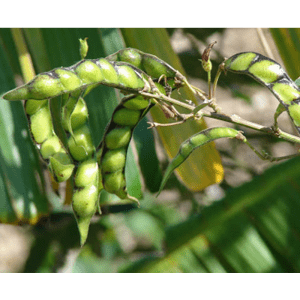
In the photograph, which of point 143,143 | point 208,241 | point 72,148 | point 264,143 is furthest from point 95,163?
point 264,143

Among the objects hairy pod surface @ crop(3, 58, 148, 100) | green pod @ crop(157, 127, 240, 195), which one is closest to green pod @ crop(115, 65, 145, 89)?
hairy pod surface @ crop(3, 58, 148, 100)

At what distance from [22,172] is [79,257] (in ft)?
0.84

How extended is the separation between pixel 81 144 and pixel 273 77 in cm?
27

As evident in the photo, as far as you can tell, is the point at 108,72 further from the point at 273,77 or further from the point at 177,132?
the point at 177,132

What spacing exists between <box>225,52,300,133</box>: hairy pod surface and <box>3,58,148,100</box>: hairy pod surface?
118 mm

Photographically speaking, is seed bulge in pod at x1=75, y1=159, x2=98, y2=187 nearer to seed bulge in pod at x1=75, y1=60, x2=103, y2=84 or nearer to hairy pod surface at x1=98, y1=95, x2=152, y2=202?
hairy pod surface at x1=98, y1=95, x2=152, y2=202

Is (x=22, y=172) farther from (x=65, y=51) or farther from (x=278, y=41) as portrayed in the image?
(x=278, y=41)

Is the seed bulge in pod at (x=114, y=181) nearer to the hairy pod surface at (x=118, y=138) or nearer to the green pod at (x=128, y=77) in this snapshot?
the hairy pod surface at (x=118, y=138)

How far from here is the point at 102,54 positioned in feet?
2.56

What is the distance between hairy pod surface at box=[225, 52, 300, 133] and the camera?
0.43 metres

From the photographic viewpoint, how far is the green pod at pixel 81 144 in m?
0.53

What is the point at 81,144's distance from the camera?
54 cm

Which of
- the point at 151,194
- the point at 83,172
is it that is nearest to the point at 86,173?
the point at 83,172

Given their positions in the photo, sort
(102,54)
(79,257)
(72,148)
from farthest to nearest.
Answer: (79,257), (102,54), (72,148)
